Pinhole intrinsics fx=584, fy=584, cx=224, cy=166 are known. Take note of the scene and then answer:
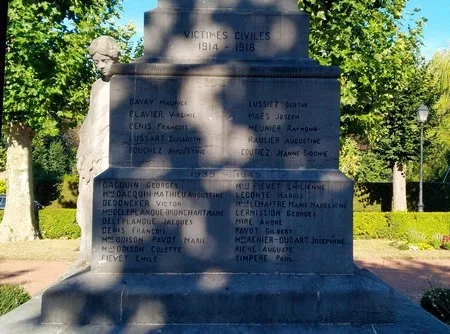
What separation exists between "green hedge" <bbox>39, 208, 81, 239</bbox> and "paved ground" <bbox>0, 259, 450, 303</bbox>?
21.2 ft

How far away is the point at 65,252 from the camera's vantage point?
58.6 feet

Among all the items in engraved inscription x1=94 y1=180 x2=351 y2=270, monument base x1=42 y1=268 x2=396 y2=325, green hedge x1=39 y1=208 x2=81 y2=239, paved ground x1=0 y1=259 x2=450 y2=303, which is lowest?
paved ground x1=0 y1=259 x2=450 y2=303

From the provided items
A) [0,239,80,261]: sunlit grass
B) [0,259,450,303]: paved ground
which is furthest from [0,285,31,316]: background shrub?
[0,239,80,261]: sunlit grass

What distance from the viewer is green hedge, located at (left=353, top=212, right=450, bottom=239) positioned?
22992mm

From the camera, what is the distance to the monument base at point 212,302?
466cm

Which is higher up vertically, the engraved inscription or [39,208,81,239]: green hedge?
the engraved inscription

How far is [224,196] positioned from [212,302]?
93 cm

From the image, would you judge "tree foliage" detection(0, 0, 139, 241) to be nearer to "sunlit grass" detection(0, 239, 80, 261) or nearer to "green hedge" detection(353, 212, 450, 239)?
"sunlit grass" detection(0, 239, 80, 261)

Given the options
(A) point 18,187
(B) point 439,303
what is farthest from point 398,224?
(B) point 439,303

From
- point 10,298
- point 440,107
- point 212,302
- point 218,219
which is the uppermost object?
point 440,107

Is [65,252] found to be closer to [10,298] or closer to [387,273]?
[387,273]

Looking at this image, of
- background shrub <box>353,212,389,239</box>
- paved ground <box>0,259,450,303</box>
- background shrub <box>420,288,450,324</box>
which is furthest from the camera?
background shrub <box>353,212,389,239</box>

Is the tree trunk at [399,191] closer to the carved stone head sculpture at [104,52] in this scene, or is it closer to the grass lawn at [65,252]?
the grass lawn at [65,252]

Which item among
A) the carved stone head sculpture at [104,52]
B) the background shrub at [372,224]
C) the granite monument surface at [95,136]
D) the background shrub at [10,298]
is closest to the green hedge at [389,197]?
the background shrub at [372,224]
